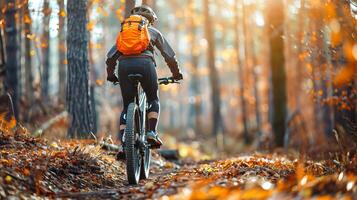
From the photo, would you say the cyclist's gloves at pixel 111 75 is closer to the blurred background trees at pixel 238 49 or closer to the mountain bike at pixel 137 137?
the mountain bike at pixel 137 137

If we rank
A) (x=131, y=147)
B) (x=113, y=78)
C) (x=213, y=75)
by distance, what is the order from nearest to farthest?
(x=131, y=147) → (x=113, y=78) → (x=213, y=75)

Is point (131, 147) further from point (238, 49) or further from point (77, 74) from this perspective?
point (238, 49)

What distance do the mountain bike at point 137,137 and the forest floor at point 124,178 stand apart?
0.24 metres

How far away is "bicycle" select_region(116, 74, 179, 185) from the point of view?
7273 millimetres

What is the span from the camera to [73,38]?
10703 millimetres

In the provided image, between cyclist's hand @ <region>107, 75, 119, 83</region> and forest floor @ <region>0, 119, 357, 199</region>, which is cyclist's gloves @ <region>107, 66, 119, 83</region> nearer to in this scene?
cyclist's hand @ <region>107, 75, 119, 83</region>

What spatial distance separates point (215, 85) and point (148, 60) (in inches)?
734

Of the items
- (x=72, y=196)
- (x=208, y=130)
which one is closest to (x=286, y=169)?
(x=72, y=196)

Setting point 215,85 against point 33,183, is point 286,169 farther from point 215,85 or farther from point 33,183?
point 215,85

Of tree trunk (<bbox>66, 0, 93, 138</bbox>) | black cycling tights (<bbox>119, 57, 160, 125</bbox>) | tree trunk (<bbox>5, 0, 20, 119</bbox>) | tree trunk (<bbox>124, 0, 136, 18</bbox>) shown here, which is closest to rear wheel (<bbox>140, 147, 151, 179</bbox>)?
black cycling tights (<bbox>119, 57, 160, 125</bbox>)

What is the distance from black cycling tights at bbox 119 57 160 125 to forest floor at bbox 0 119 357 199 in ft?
3.21

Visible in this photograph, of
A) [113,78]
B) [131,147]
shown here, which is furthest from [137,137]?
[113,78]

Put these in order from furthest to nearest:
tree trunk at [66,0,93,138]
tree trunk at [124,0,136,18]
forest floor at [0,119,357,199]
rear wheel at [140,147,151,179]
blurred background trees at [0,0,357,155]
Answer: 1. tree trunk at [124,0,136,18]
2. tree trunk at [66,0,93,138]
3. blurred background trees at [0,0,357,155]
4. rear wheel at [140,147,151,179]
5. forest floor at [0,119,357,199]

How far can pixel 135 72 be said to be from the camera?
25.3 feet
